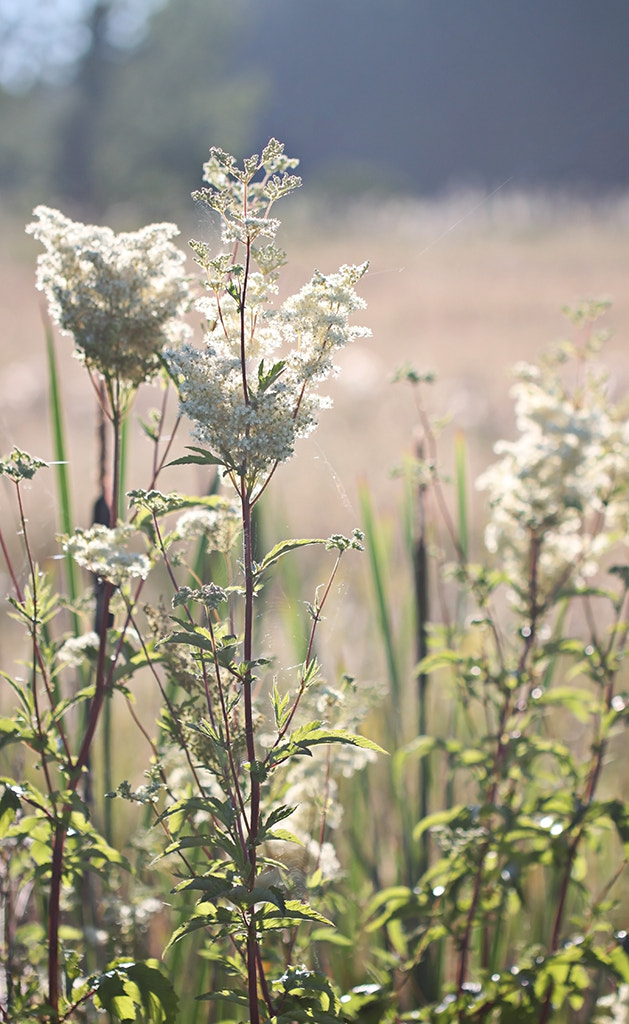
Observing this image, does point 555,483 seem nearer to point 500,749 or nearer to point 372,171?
point 500,749

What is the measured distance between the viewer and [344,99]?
27.7 m

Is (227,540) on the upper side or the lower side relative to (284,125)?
lower

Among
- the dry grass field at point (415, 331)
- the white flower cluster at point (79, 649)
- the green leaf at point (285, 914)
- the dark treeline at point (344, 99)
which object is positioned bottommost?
the green leaf at point (285, 914)

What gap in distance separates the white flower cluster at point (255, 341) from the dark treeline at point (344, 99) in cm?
1577

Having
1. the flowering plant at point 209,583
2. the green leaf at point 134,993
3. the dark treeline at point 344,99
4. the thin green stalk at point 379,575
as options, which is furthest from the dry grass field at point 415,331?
the dark treeline at point 344,99

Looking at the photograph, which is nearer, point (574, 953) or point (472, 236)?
point (574, 953)

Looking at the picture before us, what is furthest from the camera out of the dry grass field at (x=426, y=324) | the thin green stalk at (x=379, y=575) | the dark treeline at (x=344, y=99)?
the dark treeline at (x=344, y=99)

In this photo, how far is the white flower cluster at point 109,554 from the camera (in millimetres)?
→ 916

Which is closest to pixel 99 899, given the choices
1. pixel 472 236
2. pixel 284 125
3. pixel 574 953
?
pixel 574 953

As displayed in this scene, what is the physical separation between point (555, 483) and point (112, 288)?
29.8 inches

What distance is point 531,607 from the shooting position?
1.44 metres

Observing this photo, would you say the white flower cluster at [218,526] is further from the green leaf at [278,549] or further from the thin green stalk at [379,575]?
the thin green stalk at [379,575]

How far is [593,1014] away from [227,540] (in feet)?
4.35

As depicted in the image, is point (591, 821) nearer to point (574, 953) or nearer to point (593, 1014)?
point (574, 953)
